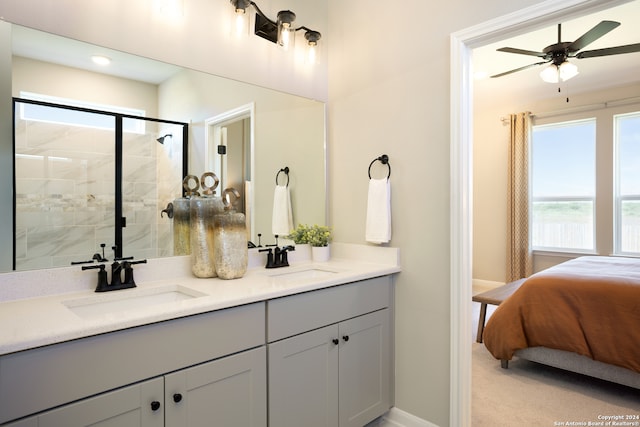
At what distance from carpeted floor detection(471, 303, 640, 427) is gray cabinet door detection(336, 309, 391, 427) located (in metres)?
0.64

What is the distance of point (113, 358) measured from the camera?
1048mm

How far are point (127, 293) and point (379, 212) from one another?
1311mm

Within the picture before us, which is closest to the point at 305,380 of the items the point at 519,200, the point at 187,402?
the point at 187,402

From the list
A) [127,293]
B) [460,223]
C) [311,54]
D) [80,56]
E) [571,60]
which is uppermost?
[571,60]

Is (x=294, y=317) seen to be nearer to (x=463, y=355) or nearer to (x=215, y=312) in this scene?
(x=215, y=312)

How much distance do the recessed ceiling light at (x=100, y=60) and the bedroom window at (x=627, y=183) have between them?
→ 5295 millimetres

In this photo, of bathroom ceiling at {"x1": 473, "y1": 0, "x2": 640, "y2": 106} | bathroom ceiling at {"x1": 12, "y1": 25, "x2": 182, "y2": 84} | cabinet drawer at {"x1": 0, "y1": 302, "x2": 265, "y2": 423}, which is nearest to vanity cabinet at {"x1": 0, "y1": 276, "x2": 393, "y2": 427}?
cabinet drawer at {"x1": 0, "y1": 302, "x2": 265, "y2": 423}

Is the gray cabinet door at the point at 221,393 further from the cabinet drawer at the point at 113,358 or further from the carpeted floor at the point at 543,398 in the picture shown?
the carpeted floor at the point at 543,398

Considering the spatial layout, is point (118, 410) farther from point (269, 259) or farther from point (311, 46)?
point (311, 46)

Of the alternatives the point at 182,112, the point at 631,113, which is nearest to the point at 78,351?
the point at 182,112

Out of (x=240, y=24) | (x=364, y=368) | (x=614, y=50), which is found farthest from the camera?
(x=614, y=50)

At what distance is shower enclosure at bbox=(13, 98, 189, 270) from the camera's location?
1351mm

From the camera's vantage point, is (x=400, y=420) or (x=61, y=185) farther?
(x=400, y=420)

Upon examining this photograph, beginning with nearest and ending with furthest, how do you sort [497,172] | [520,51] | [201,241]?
[201,241], [520,51], [497,172]
